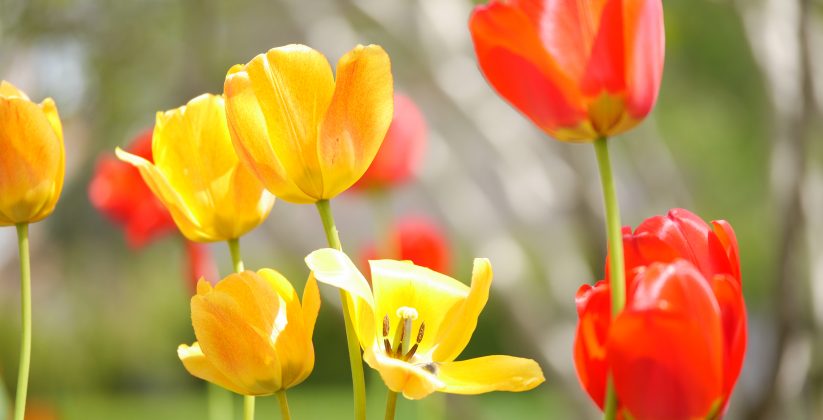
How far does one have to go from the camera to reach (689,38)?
4422mm

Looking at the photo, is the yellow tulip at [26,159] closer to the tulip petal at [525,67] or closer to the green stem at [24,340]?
the green stem at [24,340]

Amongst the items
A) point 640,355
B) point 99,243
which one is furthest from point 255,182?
point 99,243

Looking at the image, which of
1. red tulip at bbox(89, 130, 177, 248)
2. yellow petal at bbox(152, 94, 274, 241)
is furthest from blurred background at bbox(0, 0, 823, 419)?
yellow petal at bbox(152, 94, 274, 241)

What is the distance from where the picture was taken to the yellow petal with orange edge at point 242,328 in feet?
0.80

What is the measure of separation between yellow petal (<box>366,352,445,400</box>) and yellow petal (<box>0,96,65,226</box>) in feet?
0.36

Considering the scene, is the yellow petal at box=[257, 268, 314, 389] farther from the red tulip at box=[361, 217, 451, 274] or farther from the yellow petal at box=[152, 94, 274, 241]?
the red tulip at box=[361, 217, 451, 274]

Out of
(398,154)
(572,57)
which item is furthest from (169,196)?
(398,154)

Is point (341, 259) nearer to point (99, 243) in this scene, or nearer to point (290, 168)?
point (290, 168)

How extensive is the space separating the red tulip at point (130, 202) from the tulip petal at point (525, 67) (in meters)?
0.72

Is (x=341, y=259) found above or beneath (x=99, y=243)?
above

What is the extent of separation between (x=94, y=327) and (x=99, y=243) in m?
1.16

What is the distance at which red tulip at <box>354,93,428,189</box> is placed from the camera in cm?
120

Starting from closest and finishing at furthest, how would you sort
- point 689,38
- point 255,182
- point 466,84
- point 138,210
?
point 255,182, point 138,210, point 466,84, point 689,38

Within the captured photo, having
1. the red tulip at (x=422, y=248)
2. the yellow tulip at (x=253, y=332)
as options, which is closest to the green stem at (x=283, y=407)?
the yellow tulip at (x=253, y=332)
